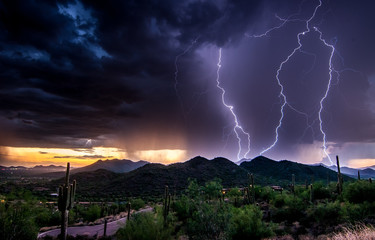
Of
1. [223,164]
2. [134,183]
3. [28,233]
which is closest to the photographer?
[28,233]

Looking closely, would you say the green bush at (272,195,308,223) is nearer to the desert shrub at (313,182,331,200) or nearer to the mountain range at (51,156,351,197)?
the desert shrub at (313,182,331,200)

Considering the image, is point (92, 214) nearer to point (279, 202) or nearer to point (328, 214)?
point (279, 202)

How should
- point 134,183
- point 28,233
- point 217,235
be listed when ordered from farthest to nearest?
point 134,183 < point 28,233 < point 217,235

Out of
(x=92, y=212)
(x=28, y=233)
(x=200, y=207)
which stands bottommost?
(x=92, y=212)

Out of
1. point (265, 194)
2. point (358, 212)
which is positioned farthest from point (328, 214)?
point (265, 194)

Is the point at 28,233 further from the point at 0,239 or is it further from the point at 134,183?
the point at 134,183

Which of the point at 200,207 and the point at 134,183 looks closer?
the point at 200,207

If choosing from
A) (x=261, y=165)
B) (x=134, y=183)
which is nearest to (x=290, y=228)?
(x=134, y=183)
